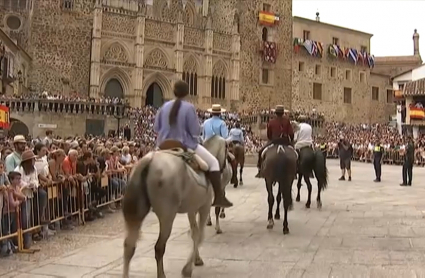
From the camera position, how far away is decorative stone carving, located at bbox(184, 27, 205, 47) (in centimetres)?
4328

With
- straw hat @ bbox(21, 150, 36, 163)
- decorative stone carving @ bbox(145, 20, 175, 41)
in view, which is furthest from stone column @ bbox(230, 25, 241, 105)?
straw hat @ bbox(21, 150, 36, 163)

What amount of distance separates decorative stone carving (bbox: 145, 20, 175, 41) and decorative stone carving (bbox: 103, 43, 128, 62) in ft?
8.39

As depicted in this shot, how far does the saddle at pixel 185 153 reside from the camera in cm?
567

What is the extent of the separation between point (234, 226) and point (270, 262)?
9.21ft

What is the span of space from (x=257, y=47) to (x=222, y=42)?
493 centimetres

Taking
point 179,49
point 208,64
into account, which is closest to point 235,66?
point 208,64

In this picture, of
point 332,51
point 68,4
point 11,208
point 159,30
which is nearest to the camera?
point 11,208

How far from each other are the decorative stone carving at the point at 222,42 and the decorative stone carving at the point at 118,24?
7998 millimetres

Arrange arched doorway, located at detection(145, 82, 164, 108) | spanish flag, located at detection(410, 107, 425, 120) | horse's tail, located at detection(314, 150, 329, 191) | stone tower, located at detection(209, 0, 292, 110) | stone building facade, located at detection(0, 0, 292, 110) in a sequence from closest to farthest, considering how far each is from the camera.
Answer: horse's tail, located at detection(314, 150, 329, 191) → stone building facade, located at detection(0, 0, 292, 110) → arched doorway, located at detection(145, 82, 164, 108) → spanish flag, located at detection(410, 107, 425, 120) → stone tower, located at detection(209, 0, 292, 110)

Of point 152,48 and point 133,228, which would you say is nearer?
point 133,228

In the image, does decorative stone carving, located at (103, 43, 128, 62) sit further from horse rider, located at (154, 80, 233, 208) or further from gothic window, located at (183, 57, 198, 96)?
horse rider, located at (154, 80, 233, 208)

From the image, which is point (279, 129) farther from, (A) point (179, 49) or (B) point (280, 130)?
(A) point (179, 49)

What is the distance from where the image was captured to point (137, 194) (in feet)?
17.2

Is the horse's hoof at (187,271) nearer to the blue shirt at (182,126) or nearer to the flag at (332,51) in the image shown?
the blue shirt at (182,126)
